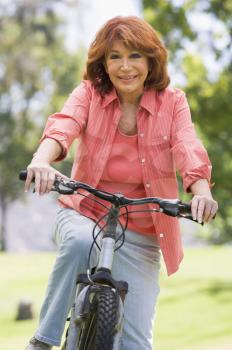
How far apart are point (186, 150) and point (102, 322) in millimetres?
1179

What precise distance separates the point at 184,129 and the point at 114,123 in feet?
1.24

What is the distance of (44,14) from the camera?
4594 centimetres

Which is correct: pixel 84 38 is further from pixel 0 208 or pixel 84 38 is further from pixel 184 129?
pixel 184 129

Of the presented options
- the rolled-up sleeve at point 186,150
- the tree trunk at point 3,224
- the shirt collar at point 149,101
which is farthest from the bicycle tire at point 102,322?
the tree trunk at point 3,224

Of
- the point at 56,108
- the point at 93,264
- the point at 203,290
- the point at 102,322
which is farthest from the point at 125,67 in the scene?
the point at 56,108

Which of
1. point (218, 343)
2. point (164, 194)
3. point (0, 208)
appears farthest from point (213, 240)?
point (164, 194)

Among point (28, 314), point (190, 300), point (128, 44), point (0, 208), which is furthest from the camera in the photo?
point (0, 208)

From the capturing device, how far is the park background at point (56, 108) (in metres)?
16.5

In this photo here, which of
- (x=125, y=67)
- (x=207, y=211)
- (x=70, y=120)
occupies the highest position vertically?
(x=125, y=67)

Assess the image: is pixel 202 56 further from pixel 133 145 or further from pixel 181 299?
pixel 133 145

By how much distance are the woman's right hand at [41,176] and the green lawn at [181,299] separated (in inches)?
307

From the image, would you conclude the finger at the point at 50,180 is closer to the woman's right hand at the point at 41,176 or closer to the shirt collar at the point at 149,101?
the woman's right hand at the point at 41,176

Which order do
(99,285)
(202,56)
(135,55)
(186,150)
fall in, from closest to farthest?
(99,285), (186,150), (135,55), (202,56)

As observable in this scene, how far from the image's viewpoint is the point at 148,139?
4.74m
